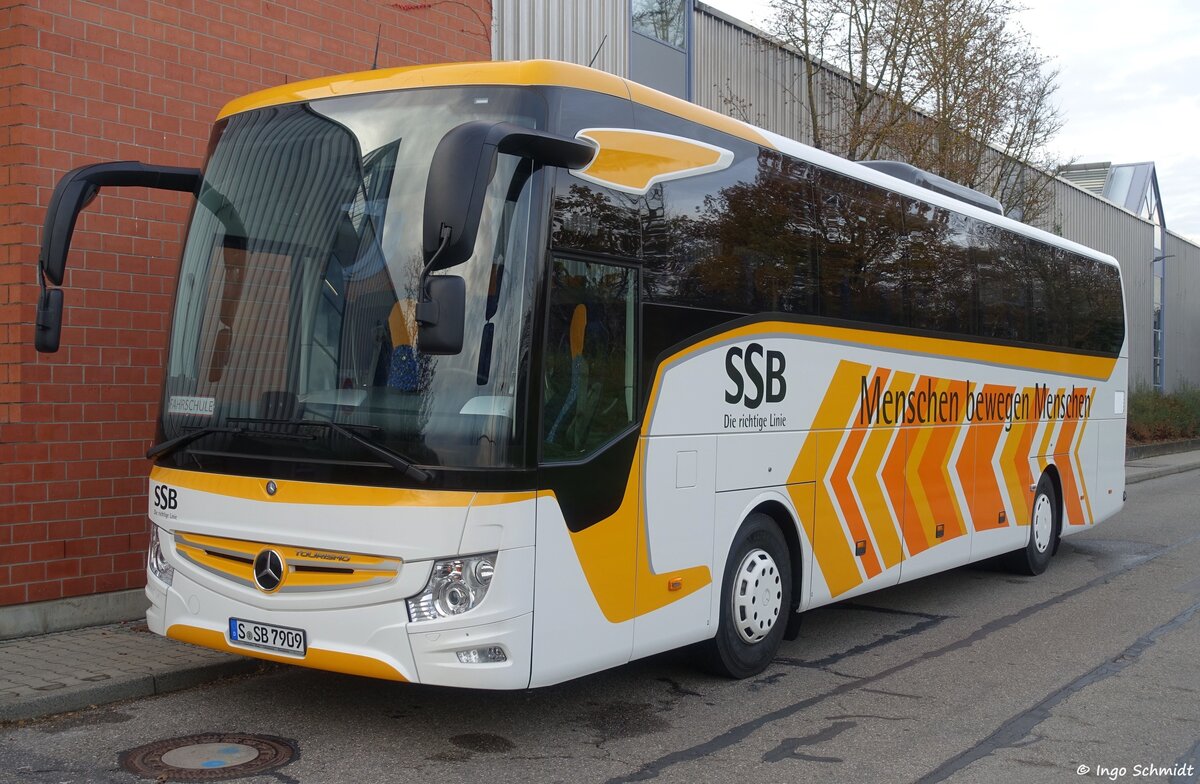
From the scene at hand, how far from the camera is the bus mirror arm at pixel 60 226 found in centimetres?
600

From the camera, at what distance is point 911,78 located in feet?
66.9

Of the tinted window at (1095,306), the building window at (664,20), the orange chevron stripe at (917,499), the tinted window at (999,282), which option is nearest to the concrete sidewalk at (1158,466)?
the tinted window at (1095,306)

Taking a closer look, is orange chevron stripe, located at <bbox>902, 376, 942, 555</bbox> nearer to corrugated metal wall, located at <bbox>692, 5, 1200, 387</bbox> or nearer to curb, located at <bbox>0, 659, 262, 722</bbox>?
curb, located at <bbox>0, 659, 262, 722</bbox>

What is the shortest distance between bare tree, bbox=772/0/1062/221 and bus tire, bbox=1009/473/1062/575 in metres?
8.98

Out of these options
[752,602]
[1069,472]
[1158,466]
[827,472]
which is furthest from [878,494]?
[1158,466]

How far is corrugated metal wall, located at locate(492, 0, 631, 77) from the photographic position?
12.9 metres

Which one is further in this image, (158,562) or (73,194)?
(158,562)

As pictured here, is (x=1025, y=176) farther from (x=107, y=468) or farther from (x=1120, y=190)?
(x=1120, y=190)

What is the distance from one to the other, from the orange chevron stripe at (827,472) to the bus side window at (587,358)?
198cm

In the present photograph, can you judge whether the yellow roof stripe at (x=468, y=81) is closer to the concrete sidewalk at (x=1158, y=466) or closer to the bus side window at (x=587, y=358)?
the bus side window at (x=587, y=358)

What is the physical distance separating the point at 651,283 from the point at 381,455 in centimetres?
182

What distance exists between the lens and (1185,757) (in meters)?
5.84

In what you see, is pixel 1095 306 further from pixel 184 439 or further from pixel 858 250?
pixel 184 439

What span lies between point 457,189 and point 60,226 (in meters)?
2.46
